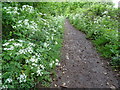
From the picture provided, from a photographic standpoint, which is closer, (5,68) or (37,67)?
(5,68)

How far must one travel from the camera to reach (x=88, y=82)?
367 centimetres

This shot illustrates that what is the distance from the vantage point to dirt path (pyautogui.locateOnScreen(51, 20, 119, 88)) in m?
3.59

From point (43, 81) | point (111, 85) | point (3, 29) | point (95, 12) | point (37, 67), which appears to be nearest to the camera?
point (37, 67)

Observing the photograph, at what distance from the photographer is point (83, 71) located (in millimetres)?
4254

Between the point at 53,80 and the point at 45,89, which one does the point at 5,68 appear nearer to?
the point at 45,89

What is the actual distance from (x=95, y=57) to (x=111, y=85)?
185 centimetres

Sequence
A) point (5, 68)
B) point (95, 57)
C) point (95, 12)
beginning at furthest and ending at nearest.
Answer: point (95, 12)
point (95, 57)
point (5, 68)

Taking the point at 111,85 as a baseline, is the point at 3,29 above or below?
above

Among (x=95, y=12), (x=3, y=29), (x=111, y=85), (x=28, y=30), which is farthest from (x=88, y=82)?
(x=95, y=12)

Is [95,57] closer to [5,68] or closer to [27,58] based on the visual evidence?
[27,58]

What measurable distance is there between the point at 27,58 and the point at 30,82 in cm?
64

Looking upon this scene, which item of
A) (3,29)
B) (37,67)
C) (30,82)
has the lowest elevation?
(30,82)

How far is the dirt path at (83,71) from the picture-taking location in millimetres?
3594

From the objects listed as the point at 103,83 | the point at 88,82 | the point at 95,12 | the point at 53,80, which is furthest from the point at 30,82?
the point at 95,12
